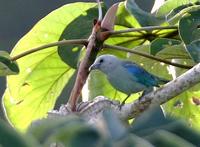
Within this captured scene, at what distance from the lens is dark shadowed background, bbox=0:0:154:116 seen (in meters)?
7.39

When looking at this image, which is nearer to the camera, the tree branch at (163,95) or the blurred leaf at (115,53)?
the tree branch at (163,95)

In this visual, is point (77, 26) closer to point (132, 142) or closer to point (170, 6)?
point (170, 6)

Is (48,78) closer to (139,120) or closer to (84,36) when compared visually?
(84,36)

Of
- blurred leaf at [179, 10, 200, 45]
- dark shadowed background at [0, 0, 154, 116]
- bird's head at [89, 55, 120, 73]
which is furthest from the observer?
dark shadowed background at [0, 0, 154, 116]

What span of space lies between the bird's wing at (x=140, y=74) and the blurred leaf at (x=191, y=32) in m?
0.20

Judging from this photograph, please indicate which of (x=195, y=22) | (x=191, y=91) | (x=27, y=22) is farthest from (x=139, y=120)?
(x=27, y=22)

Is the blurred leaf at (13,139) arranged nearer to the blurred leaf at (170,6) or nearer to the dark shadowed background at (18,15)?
the blurred leaf at (170,6)

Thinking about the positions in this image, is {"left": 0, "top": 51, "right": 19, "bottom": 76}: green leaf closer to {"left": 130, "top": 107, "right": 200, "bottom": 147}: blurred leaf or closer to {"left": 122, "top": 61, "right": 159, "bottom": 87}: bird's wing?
{"left": 122, "top": 61, "right": 159, "bottom": 87}: bird's wing

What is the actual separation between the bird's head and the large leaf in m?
0.09

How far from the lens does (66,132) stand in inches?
13.4

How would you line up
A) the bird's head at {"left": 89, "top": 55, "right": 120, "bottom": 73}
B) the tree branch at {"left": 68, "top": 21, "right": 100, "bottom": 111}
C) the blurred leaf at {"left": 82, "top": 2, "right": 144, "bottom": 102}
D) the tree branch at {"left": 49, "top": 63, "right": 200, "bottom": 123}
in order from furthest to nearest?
the bird's head at {"left": 89, "top": 55, "right": 120, "bottom": 73} → the blurred leaf at {"left": 82, "top": 2, "right": 144, "bottom": 102} → the tree branch at {"left": 68, "top": 21, "right": 100, "bottom": 111} → the tree branch at {"left": 49, "top": 63, "right": 200, "bottom": 123}

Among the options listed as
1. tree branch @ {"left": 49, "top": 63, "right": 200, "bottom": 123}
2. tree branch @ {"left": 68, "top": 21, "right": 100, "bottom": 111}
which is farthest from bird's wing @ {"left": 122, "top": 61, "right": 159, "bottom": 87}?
tree branch @ {"left": 49, "top": 63, "right": 200, "bottom": 123}

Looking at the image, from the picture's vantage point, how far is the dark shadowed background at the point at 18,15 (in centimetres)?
739

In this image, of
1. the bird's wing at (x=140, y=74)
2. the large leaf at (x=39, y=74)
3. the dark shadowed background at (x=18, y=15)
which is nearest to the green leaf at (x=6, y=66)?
the large leaf at (x=39, y=74)
